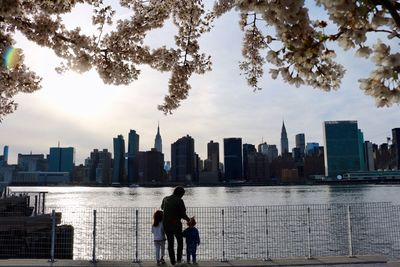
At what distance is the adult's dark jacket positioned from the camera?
1141 cm

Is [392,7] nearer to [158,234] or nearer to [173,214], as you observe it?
[173,214]

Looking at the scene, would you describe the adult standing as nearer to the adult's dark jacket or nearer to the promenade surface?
the adult's dark jacket

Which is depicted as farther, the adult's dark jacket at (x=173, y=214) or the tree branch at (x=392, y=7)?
the adult's dark jacket at (x=173, y=214)

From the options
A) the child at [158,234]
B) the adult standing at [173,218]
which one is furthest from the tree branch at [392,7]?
the child at [158,234]

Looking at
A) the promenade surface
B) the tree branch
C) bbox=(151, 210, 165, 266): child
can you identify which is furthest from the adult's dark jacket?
the tree branch

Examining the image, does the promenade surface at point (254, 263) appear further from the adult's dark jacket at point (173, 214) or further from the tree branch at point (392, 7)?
the tree branch at point (392, 7)

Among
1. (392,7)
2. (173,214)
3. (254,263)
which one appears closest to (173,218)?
(173,214)

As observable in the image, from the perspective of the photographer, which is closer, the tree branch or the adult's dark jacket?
the tree branch

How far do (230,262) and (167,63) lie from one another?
654 centimetres

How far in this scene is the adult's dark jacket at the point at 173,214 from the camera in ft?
37.4

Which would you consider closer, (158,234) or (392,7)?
(392,7)

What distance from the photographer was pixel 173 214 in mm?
11484

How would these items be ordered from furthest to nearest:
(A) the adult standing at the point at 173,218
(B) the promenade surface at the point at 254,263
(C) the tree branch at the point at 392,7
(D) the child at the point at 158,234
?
(D) the child at the point at 158,234, (B) the promenade surface at the point at 254,263, (A) the adult standing at the point at 173,218, (C) the tree branch at the point at 392,7

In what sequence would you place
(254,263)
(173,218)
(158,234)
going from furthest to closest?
(158,234) < (254,263) < (173,218)
